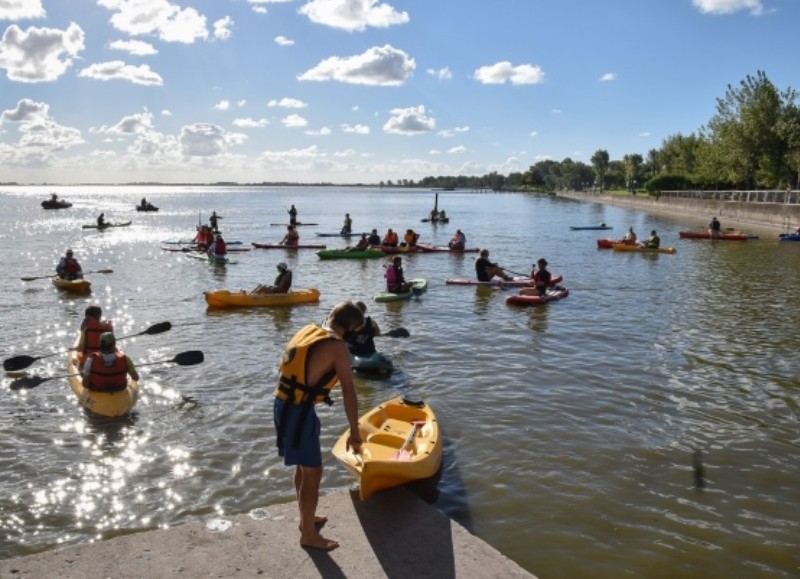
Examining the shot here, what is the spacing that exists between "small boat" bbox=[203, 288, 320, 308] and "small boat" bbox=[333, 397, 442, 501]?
37.3 feet

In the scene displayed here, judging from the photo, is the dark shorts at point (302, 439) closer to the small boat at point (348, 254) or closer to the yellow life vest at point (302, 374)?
the yellow life vest at point (302, 374)

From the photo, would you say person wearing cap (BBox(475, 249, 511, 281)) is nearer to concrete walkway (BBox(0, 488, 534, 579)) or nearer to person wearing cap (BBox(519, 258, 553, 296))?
person wearing cap (BBox(519, 258, 553, 296))

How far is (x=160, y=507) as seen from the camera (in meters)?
7.36

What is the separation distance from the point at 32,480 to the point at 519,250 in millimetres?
35528

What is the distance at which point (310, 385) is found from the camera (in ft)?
17.6

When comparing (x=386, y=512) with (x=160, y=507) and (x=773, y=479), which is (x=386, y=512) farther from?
(x=773, y=479)

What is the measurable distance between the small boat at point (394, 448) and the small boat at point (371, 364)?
10.4 ft

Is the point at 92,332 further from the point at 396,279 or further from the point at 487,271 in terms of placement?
the point at 487,271

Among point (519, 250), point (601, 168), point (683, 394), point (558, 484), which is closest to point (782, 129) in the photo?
point (519, 250)

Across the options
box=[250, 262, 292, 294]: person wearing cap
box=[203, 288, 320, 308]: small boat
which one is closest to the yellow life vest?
box=[203, 288, 320, 308]: small boat

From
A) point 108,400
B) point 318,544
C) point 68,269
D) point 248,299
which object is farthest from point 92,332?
point 68,269

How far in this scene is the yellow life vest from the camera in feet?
17.5

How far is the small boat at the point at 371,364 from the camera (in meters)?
12.2

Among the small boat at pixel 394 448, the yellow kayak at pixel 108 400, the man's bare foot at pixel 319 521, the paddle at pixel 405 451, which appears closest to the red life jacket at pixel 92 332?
the yellow kayak at pixel 108 400
